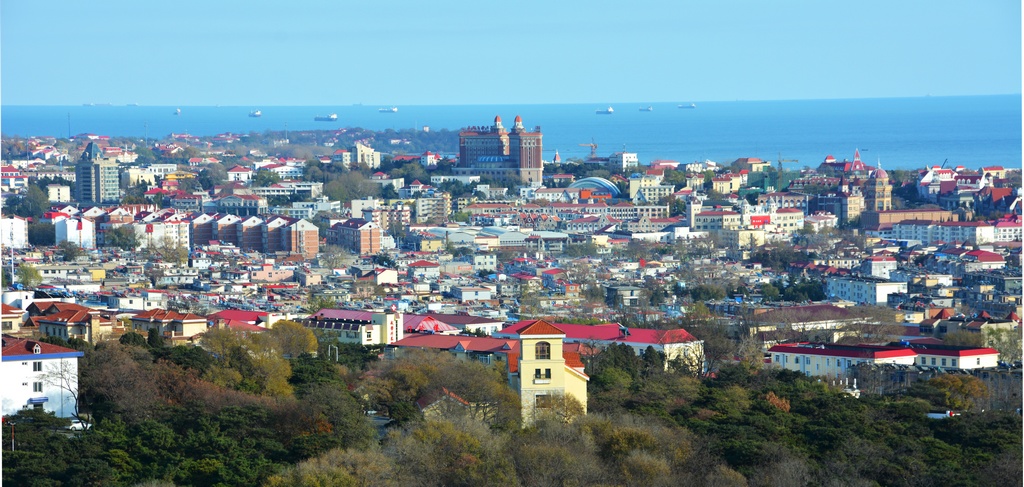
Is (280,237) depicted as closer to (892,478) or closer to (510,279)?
(510,279)

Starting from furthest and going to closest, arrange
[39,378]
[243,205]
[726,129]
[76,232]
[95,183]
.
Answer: [726,129] → [95,183] → [243,205] → [76,232] → [39,378]

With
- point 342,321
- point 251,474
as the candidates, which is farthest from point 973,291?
point 251,474

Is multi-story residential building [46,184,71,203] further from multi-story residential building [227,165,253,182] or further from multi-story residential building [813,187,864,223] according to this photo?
multi-story residential building [813,187,864,223]

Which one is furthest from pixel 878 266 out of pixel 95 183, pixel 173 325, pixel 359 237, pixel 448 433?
pixel 95 183

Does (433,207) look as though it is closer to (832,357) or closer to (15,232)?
(15,232)

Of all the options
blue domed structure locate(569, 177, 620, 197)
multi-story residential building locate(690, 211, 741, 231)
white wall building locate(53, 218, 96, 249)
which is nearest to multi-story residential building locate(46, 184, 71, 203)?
white wall building locate(53, 218, 96, 249)

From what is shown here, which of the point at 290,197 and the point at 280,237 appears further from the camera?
the point at 290,197

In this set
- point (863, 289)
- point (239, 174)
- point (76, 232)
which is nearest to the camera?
point (863, 289)
